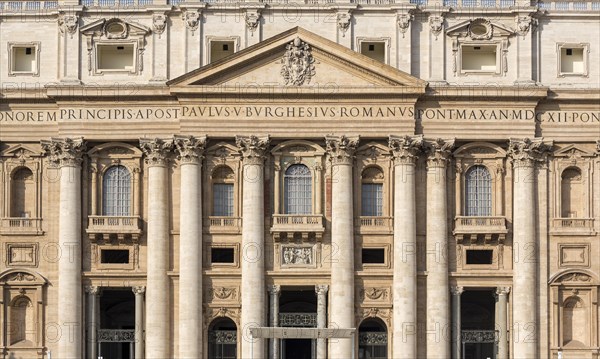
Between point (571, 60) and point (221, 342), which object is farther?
point (571, 60)

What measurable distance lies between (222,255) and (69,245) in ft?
24.9

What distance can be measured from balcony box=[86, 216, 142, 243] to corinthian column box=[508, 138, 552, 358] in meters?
18.8

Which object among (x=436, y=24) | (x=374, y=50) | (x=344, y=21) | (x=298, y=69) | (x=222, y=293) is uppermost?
(x=344, y=21)

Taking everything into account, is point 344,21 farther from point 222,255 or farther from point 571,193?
point 571,193

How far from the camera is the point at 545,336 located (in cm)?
6894

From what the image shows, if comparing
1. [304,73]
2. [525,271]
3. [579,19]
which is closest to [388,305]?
[525,271]

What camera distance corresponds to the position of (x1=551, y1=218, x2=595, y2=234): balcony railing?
69.8 metres

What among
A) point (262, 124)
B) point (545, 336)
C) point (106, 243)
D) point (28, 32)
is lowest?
point (545, 336)

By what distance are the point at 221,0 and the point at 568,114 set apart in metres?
18.5

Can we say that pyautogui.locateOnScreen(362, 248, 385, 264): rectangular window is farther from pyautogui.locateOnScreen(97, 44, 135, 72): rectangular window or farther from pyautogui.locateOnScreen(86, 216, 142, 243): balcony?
pyautogui.locateOnScreen(97, 44, 135, 72): rectangular window

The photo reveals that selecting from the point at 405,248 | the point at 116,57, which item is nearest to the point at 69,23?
the point at 116,57

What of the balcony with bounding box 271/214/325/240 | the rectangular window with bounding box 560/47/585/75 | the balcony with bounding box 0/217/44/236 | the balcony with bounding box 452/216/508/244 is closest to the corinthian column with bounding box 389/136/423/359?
the balcony with bounding box 452/216/508/244

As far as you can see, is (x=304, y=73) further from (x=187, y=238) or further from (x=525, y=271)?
(x=525, y=271)

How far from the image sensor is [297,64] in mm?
69625
